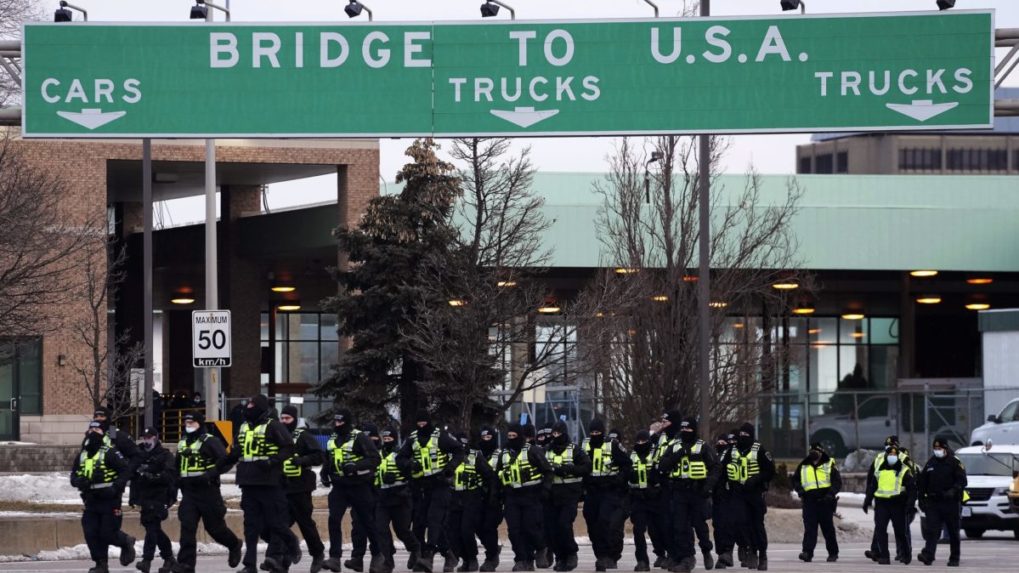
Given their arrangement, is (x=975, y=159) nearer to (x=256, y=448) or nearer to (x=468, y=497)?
(x=468, y=497)

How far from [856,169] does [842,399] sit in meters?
82.3

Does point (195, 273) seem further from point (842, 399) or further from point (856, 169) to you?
point (856, 169)

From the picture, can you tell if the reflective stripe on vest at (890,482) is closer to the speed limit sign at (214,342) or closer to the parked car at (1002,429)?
the speed limit sign at (214,342)

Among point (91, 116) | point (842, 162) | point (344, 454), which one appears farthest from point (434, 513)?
point (842, 162)

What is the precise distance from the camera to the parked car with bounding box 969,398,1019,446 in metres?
35.9

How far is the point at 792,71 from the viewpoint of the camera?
58.4ft

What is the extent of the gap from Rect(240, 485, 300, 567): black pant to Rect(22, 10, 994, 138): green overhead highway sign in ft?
12.6

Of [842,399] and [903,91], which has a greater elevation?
[903,91]

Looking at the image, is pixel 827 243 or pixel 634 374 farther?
pixel 827 243

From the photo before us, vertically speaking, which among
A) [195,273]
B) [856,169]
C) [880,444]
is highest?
[856,169]

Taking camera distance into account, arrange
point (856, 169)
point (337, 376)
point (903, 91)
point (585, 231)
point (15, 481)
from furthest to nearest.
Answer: point (856, 169)
point (585, 231)
point (337, 376)
point (15, 481)
point (903, 91)

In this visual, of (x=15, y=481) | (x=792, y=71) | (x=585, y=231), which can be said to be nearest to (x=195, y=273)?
(x=585, y=231)

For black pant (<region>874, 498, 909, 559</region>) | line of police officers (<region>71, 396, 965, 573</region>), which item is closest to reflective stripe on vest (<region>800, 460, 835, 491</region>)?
black pant (<region>874, 498, 909, 559</region>)

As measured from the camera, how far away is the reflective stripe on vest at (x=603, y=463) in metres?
20.8
